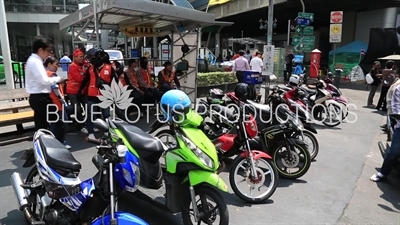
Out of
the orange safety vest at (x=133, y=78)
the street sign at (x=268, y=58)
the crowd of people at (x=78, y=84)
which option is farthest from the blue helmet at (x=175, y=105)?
the street sign at (x=268, y=58)

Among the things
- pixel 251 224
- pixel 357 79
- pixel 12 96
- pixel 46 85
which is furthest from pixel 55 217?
pixel 357 79

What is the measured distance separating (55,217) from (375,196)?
386 centimetres

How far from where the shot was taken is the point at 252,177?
146 inches

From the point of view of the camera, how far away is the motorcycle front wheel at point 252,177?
372cm

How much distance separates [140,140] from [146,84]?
18.1ft

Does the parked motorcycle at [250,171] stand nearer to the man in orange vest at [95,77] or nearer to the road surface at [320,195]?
the road surface at [320,195]

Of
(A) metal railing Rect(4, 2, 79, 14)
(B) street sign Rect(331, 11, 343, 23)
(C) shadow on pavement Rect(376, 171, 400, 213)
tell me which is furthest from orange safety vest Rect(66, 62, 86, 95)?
(A) metal railing Rect(4, 2, 79, 14)

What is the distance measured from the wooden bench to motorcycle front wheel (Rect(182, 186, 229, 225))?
14.6 ft

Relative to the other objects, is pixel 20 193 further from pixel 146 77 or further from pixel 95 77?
pixel 146 77

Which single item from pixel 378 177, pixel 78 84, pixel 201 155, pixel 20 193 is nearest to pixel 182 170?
pixel 201 155

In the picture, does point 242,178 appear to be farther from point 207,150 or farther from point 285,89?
point 285,89

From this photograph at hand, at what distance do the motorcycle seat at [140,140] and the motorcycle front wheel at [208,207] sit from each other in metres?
0.61

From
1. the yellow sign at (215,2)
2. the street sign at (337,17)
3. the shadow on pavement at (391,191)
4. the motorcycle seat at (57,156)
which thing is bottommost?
the shadow on pavement at (391,191)

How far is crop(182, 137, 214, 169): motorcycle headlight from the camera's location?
2852mm
